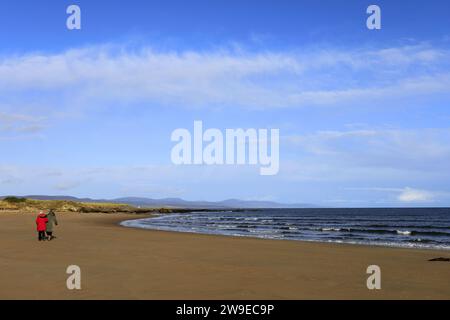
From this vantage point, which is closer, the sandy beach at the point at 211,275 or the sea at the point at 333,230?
the sandy beach at the point at 211,275

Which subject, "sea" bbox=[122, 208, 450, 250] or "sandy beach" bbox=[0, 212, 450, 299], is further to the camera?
"sea" bbox=[122, 208, 450, 250]

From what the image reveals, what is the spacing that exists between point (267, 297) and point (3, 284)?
21.5 ft

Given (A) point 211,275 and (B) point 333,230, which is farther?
(B) point 333,230

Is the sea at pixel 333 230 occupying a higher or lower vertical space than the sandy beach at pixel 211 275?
lower

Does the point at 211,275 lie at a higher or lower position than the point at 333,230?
higher

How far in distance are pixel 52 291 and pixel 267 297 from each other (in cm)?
497

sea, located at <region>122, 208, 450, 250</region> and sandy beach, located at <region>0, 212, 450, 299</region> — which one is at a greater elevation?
sandy beach, located at <region>0, 212, 450, 299</region>
